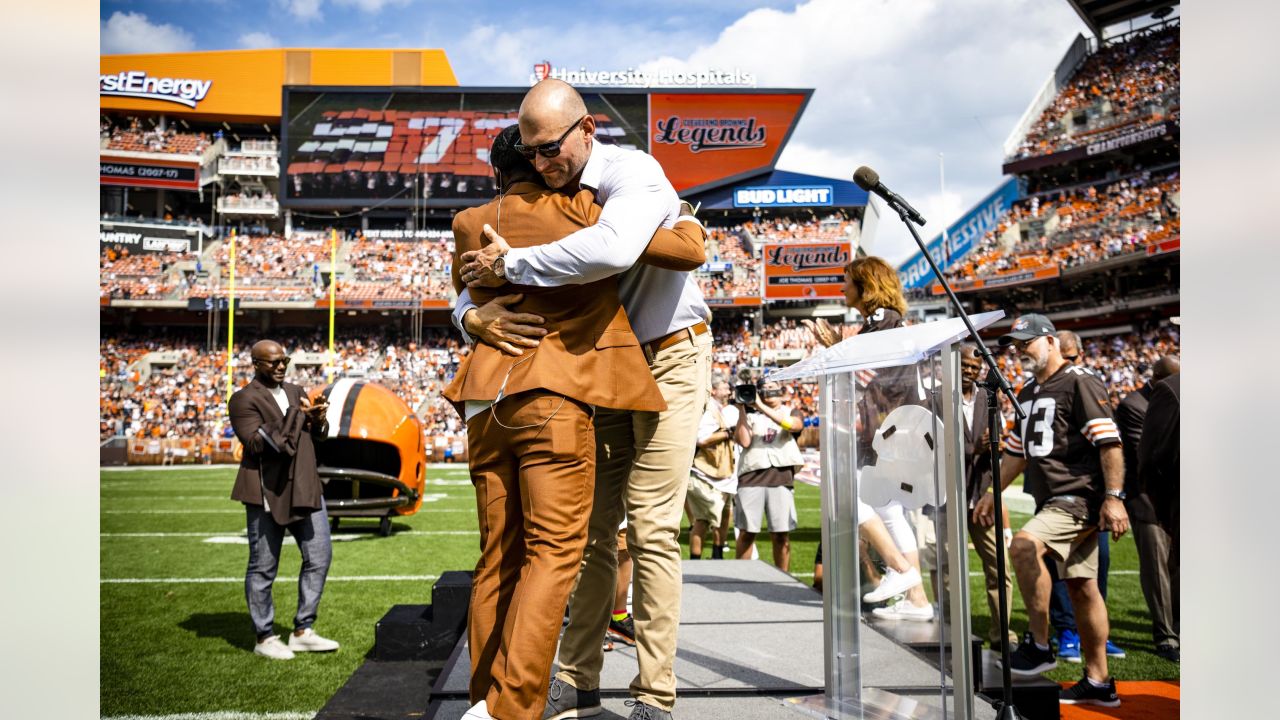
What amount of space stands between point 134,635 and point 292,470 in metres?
1.78

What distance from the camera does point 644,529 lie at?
266 cm

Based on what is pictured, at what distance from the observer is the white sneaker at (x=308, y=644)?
5.43 m

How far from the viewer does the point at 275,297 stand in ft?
135

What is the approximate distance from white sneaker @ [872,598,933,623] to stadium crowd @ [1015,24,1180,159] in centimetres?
4256

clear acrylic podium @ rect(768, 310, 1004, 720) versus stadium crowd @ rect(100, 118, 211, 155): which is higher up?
stadium crowd @ rect(100, 118, 211, 155)

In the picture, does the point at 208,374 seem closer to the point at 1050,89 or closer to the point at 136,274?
the point at 136,274

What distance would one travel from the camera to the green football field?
4625mm

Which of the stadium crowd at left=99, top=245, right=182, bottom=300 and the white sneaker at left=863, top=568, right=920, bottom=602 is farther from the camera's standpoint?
the stadium crowd at left=99, top=245, right=182, bottom=300

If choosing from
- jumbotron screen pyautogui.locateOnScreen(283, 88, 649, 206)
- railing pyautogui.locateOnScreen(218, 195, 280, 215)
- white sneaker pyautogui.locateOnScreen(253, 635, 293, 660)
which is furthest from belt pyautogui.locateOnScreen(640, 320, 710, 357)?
railing pyautogui.locateOnScreen(218, 195, 280, 215)

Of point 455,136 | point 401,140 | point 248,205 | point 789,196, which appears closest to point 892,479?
point 789,196

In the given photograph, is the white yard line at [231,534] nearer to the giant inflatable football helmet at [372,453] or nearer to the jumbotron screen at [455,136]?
the giant inflatable football helmet at [372,453]

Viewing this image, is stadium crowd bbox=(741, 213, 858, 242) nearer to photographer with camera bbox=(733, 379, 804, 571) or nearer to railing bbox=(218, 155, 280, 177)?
railing bbox=(218, 155, 280, 177)

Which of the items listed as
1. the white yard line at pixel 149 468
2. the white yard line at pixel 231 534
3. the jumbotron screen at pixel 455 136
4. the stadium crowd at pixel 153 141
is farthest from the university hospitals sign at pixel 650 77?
the white yard line at pixel 231 534
